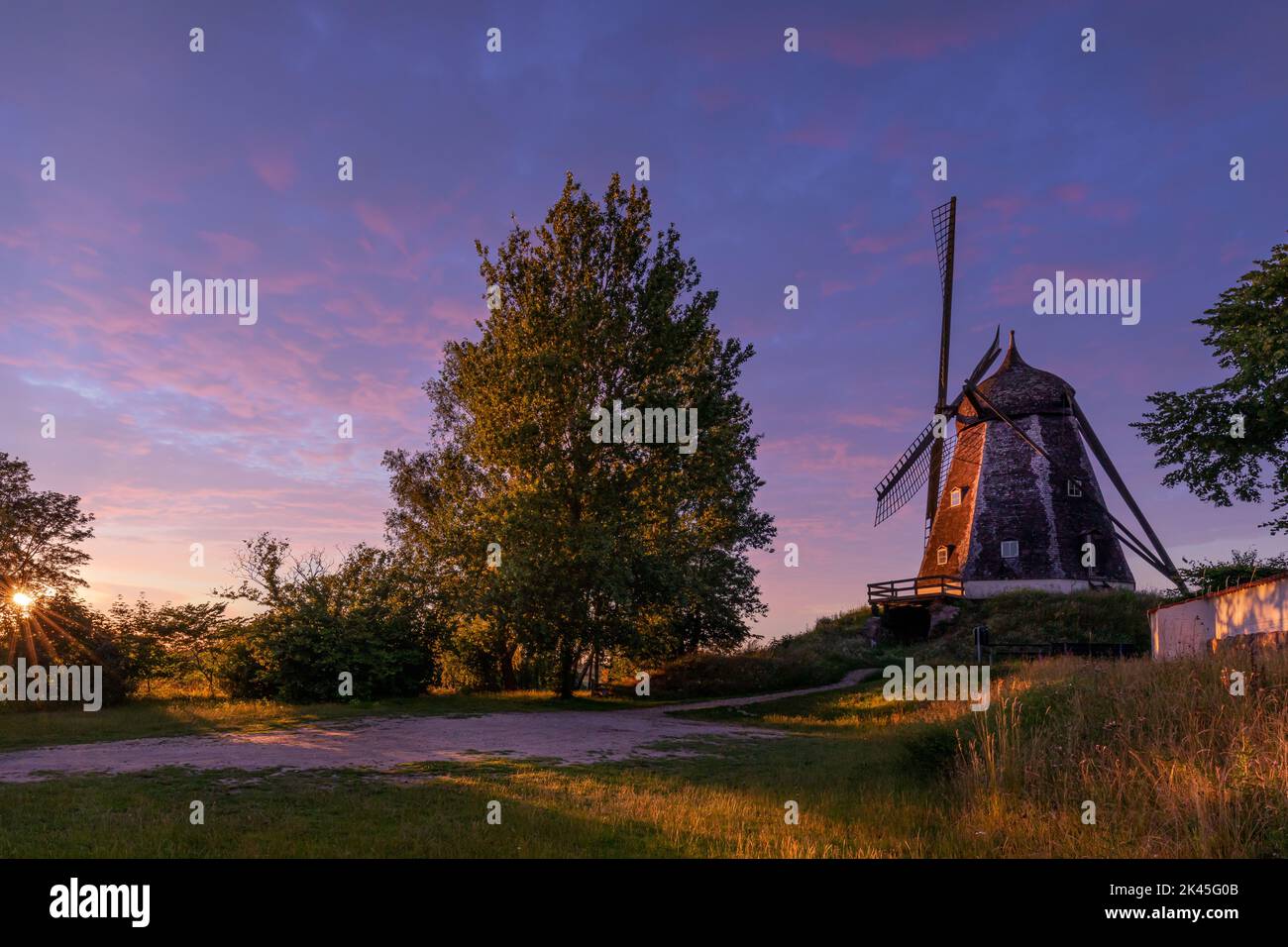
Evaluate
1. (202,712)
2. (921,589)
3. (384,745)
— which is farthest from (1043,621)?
(202,712)

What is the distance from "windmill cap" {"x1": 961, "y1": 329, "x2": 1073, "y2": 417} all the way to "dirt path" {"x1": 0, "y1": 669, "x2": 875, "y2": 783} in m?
34.6

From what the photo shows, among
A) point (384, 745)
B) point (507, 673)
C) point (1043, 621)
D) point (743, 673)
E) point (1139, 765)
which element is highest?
point (1139, 765)

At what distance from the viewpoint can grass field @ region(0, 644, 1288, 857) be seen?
9062 millimetres

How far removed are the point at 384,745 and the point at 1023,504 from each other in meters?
41.9

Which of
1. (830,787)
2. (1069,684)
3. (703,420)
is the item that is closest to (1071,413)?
(703,420)

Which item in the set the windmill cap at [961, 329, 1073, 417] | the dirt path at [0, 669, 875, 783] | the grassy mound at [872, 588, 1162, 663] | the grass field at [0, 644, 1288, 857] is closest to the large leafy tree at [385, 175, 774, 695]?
the dirt path at [0, 669, 875, 783]

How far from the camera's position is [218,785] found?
12.9m

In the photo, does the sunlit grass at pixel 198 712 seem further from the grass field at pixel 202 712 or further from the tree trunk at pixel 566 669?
the tree trunk at pixel 566 669

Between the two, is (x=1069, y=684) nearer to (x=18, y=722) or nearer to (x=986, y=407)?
(x=18, y=722)

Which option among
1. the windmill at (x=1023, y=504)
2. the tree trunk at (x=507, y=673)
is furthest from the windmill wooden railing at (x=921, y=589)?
the tree trunk at (x=507, y=673)

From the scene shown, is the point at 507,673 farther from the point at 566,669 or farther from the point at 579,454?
the point at 579,454

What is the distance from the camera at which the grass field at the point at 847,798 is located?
9.06 metres

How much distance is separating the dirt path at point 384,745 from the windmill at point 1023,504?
2976cm

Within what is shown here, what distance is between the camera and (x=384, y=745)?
18.4 metres
